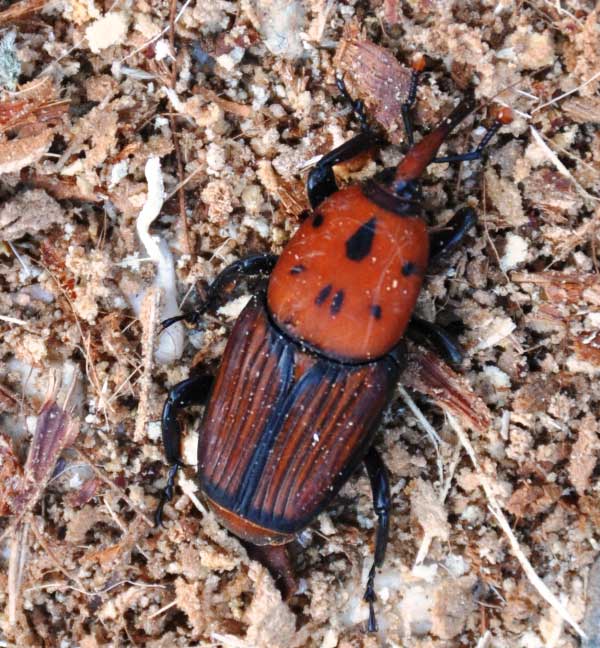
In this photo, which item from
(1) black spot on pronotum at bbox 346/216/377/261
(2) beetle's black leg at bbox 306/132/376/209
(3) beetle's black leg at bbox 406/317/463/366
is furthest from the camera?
(3) beetle's black leg at bbox 406/317/463/366

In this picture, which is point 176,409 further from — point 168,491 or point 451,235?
point 451,235

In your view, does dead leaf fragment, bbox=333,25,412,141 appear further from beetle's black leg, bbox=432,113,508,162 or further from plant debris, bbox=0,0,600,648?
beetle's black leg, bbox=432,113,508,162

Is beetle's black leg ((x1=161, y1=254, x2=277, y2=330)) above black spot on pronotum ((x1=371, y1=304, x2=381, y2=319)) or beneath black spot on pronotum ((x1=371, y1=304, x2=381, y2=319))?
beneath

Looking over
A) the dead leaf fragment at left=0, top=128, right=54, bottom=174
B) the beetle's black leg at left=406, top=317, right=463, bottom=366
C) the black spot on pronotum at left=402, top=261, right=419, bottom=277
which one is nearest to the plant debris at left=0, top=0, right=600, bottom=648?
the dead leaf fragment at left=0, top=128, right=54, bottom=174

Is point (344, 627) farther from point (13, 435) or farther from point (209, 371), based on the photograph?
point (13, 435)

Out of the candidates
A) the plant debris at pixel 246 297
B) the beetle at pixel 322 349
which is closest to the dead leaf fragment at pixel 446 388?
the plant debris at pixel 246 297

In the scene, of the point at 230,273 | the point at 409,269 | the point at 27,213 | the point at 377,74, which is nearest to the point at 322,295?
the point at 409,269
